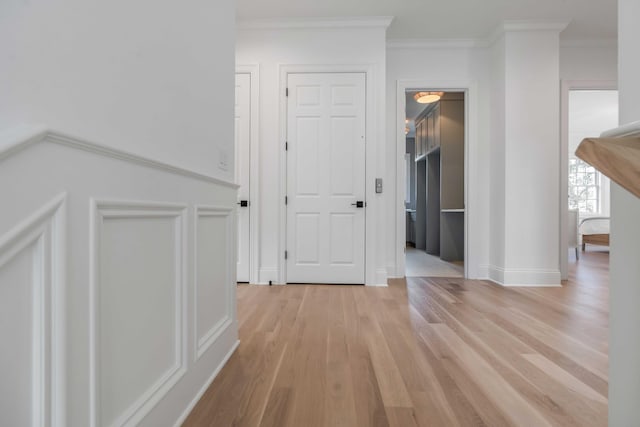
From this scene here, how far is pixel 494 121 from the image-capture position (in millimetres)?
3561

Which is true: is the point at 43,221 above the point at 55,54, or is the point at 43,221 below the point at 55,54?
below

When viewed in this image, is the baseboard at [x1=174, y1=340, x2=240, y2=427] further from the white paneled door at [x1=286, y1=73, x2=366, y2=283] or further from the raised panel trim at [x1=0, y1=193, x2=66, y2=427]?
the white paneled door at [x1=286, y1=73, x2=366, y2=283]

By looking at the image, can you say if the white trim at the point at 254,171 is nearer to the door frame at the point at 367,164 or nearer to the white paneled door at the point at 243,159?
the white paneled door at the point at 243,159

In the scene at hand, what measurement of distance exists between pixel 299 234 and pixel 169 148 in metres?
2.31

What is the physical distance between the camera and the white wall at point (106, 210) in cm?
53

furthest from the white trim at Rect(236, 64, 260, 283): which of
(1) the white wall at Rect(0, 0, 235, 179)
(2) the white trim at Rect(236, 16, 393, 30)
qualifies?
(1) the white wall at Rect(0, 0, 235, 179)

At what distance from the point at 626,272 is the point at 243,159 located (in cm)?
310

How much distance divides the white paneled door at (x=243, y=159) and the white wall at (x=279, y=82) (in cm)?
14

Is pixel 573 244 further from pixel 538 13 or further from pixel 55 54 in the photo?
pixel 55 54

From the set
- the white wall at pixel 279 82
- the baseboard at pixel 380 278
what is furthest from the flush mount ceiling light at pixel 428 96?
the baseboard at pixel 380 278

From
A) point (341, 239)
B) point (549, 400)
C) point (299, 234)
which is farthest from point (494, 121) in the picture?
point (549, 400)

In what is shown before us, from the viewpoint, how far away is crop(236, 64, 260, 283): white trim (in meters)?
3.31

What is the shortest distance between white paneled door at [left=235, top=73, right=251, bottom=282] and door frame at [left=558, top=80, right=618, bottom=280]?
351 centimetres

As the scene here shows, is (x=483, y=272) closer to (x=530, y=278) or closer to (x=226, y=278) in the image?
(x=530, y=278)
